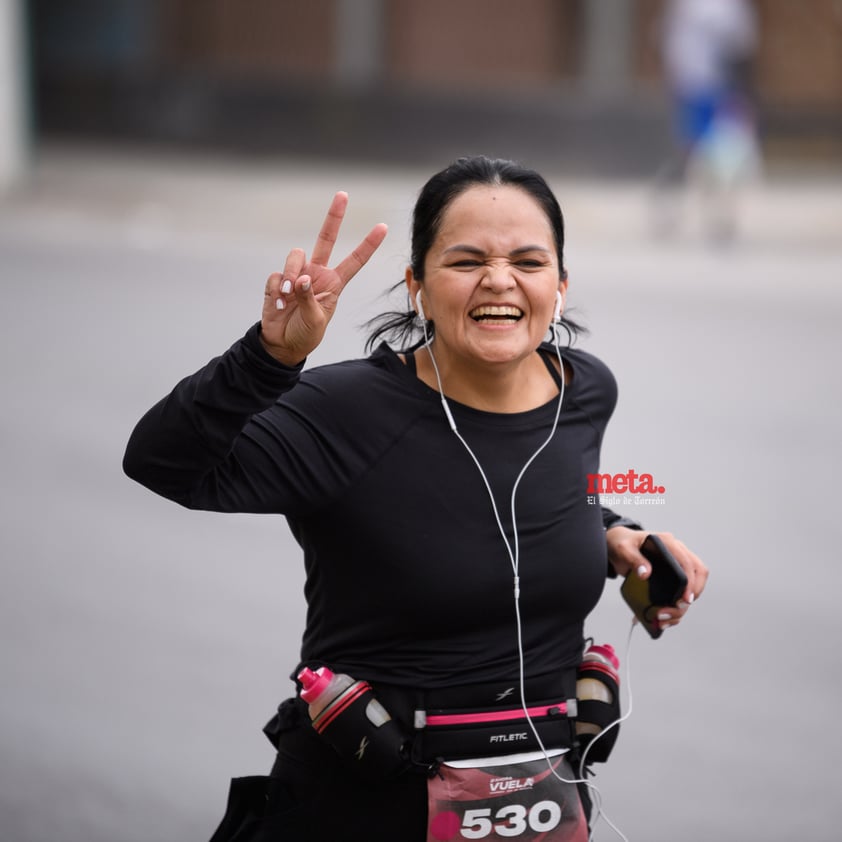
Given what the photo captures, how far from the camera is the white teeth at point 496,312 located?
262cm

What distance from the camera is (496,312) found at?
262 cm

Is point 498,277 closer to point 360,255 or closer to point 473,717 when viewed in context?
point 360,255

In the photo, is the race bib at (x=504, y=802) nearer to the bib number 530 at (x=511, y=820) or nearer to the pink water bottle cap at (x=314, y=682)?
the bib number 530 at (x=511, y=820)

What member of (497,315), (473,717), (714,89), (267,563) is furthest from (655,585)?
(714,89)

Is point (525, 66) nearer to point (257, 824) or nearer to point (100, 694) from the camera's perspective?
point (100, 694)

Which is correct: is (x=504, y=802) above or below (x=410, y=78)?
below

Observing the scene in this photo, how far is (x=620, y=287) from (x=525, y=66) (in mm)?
9981

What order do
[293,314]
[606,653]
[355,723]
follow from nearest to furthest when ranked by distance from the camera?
1. [293,314]
2. [355,723]
3. [606,653]

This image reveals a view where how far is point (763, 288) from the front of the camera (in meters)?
12.1

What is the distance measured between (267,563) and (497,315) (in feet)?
12.4

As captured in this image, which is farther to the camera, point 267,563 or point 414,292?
point 267,563

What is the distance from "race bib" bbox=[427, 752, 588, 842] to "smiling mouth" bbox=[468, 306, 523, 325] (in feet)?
2.43

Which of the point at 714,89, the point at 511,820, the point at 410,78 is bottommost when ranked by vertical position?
the point at 511,820

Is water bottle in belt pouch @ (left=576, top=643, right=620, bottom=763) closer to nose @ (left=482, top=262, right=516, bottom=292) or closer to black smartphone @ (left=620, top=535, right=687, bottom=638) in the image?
black smartphone @ (left=620, top=535, right=687, bottom=638)
